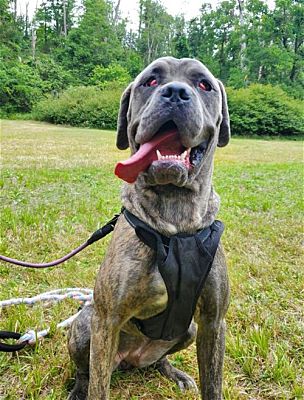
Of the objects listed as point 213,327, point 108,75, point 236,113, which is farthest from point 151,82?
point 108,75

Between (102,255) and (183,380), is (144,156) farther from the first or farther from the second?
(102,255)

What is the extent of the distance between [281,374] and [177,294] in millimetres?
946

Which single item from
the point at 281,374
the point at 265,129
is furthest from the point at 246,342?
the point at 265,129

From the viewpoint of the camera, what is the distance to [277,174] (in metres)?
9.48

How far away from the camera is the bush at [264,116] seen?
26344 millimetres

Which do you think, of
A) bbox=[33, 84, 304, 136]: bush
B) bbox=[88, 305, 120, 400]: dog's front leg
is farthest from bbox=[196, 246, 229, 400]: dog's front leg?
bbox=[33, 84, 304, 136]: bush

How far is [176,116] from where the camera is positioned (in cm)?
165

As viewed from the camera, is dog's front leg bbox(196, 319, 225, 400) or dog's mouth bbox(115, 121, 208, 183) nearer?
dog's mouth bbox(115, 121, 208, 183)

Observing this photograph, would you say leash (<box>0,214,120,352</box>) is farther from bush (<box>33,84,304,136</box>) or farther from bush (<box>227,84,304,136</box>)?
bush (<box>227,84,304,136</box>)

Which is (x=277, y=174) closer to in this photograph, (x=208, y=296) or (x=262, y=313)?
(x=262, y=313)

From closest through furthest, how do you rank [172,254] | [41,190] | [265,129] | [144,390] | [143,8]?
[172,254]
[144,390]
[41,190]
[265,129]
[143,8]

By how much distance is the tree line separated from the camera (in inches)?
1278

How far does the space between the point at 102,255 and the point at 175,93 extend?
234 cm

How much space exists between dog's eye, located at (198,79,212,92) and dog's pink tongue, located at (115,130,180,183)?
0.34 meters
